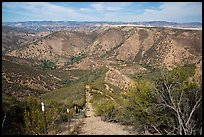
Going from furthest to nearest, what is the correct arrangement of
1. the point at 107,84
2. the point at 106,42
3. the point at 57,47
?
the point at 57,47 < the point at 106,42 < the point at 107,84

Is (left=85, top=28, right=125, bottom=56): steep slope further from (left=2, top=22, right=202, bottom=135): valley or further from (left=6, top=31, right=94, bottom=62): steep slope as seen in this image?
(left=6, top=31, right=94, bottom=62): steep slope

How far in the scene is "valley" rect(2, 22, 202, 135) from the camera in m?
11.0

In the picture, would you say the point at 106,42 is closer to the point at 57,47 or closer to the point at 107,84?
the point at 57,47

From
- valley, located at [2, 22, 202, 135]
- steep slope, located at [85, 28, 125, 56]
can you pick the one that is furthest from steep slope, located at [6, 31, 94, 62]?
steep slope, located at [85, 28, 125, 56]

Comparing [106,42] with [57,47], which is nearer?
[106,42]

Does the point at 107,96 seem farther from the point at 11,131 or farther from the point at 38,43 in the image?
the point at 38,43

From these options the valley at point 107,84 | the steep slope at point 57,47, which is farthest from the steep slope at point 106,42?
the steep slope at point 57,47

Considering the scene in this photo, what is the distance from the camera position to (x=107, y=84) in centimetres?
4422

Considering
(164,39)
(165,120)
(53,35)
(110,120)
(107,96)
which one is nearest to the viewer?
(165,120)

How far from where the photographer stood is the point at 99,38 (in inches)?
4719

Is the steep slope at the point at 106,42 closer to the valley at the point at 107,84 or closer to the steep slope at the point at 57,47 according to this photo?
the valley at the point at 107,84

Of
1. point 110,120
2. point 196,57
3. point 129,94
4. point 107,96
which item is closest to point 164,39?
point 196,57

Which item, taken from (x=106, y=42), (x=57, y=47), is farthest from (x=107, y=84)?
(x=57, y=47)

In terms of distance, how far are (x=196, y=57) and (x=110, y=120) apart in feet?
162
